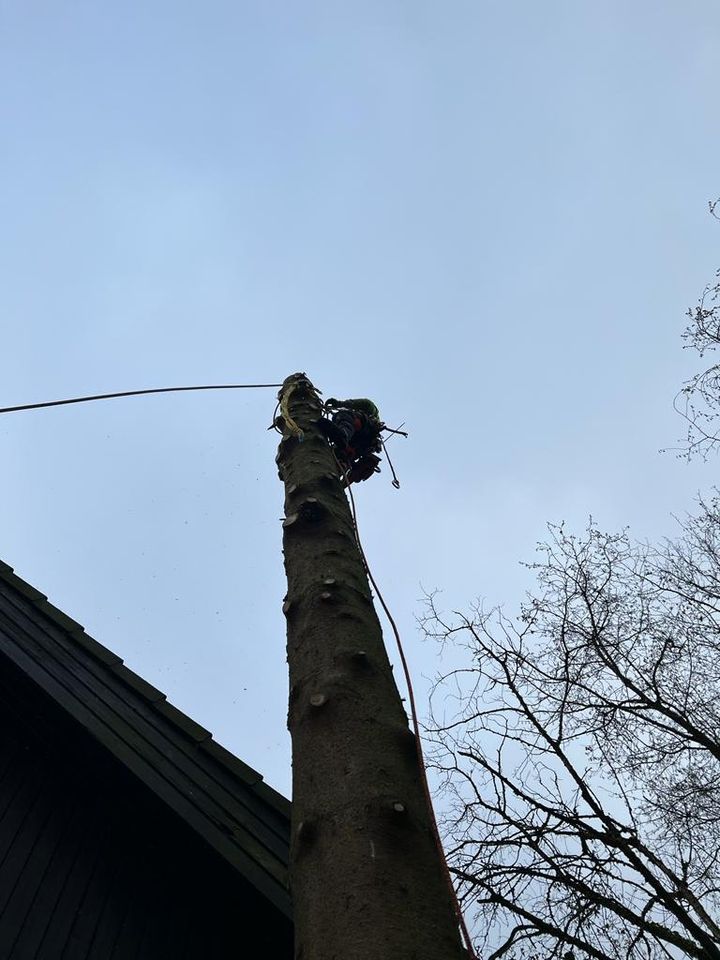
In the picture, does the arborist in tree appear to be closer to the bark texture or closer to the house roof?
the house roof

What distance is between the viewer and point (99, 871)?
285cm

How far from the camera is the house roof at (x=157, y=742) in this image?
2.62 m

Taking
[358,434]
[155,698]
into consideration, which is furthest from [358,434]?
Answer: [155,698]

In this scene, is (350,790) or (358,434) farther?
(358,434)

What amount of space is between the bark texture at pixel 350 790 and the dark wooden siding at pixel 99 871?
61.9 inches

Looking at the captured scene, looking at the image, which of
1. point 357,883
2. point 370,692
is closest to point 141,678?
point 370,692

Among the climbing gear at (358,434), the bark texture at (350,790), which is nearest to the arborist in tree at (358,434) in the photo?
the climbing gear at (358,434)

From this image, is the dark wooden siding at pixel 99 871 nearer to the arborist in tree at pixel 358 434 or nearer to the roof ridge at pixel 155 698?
the roof ridge at pixel 155 698

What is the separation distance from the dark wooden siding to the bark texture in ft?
5.16

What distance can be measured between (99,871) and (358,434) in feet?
9.50

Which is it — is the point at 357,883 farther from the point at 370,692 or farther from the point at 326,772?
the point at 370,692

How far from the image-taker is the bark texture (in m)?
1.05

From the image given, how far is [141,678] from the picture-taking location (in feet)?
10.2

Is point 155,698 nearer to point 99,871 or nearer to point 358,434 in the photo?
point 99,871
